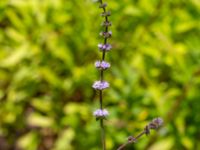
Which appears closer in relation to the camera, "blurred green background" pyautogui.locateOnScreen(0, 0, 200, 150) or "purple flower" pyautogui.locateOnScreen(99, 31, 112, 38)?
"purple flower" pyautogui.locateOnScreen(99, 31, 112, 38)

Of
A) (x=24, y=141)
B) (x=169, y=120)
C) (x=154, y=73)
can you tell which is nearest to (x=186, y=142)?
(x=169, y=120)

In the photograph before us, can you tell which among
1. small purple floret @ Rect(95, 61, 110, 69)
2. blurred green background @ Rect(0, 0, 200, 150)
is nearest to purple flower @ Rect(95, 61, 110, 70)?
small purple floret @ Rect(95, 61, 110, 69)

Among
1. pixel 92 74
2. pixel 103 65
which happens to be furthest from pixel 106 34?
pixel 92 74

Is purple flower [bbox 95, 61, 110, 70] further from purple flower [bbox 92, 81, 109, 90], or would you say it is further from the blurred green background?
the blurred green background

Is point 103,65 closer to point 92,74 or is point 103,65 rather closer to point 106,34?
point 106,34

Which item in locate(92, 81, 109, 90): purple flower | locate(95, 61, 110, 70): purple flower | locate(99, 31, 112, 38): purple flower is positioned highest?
locate(99, 31, 112, 38): purple flower

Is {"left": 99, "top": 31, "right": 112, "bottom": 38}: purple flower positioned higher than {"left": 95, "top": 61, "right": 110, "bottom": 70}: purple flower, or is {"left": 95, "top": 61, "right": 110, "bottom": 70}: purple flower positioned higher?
{"left": 99, "top": 31, "right": 112, "bottom": 38}: purple flower

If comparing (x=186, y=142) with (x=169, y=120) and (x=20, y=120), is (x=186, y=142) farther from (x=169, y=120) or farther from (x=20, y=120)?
(x=20, y=120)

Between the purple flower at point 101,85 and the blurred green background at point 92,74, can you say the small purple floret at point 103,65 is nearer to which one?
the purple flower at point 101,85

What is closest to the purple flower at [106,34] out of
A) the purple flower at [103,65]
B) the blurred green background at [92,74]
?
the purple flower at [103,65]
